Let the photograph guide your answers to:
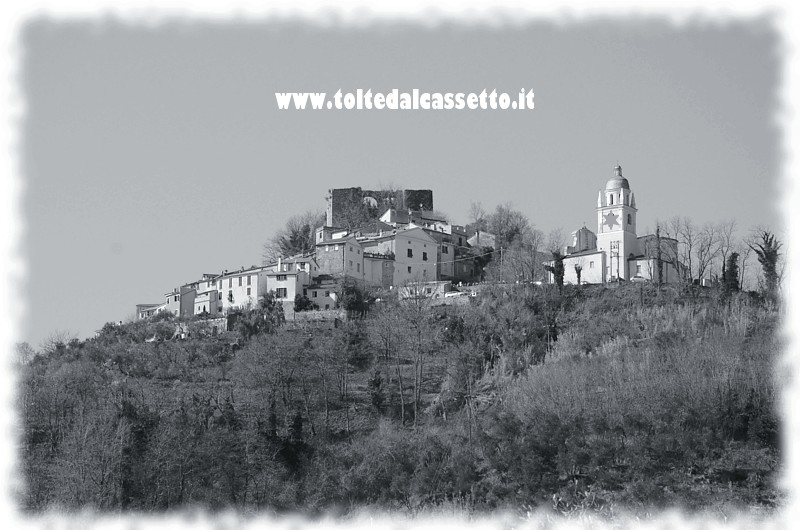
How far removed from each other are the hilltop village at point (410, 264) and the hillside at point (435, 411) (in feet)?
11.1

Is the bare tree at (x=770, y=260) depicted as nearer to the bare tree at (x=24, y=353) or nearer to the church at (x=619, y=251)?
the church at (x=619, y=251)

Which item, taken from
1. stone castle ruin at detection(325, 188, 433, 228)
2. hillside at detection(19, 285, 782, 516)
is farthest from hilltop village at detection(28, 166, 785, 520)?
stone castle ruin at detection(325, 188, 433, 228)

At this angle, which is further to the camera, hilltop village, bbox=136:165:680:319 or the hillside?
hilltop village, bbox=136:165:680:319

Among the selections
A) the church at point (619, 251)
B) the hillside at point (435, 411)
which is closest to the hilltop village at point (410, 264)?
the church at point (619, 251)

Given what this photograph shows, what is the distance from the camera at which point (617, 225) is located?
53.7 meters

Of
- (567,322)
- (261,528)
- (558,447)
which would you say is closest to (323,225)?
(567,322)

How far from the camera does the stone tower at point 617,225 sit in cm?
5306

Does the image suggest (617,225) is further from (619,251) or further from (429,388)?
(429,388)

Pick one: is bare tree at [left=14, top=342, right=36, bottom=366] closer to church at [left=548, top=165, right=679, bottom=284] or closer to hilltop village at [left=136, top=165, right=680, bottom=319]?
hilltop village at [left=136, top=165, right=680, bottom=319]

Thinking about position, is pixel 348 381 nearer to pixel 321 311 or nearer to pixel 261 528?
pixel 321 311

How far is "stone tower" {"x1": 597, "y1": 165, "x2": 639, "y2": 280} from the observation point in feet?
174

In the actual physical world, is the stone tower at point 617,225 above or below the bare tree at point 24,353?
above

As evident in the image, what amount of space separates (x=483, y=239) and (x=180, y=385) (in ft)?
81.9

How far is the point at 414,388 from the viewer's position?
42.0 meters
